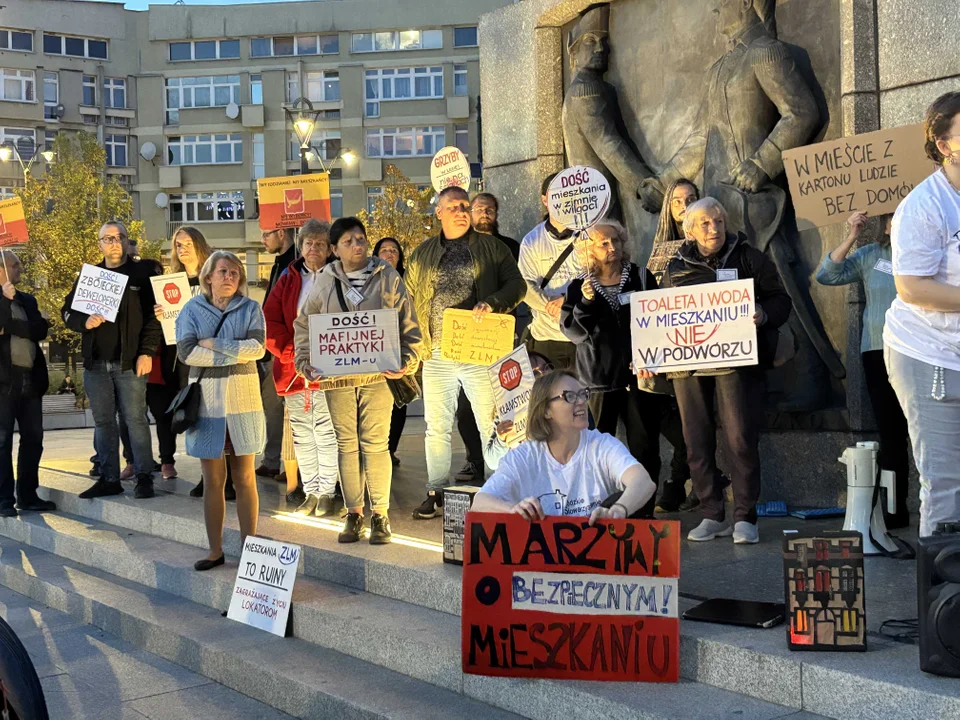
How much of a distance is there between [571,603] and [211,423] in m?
3.08

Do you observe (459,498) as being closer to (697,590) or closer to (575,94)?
(697,590)

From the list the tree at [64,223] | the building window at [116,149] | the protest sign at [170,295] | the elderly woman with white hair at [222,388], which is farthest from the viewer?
the building window at [116,149]

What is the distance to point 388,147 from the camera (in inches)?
2046

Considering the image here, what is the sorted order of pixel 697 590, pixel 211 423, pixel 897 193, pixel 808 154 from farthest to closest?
pixel 211 423 < pixel 808 154 < pixel 897 193 < pixel 697 590

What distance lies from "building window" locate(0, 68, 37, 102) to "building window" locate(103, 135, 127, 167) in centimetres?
361

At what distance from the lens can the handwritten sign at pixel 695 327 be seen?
A: 19.0 ft

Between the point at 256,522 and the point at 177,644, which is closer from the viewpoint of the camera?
the point at 177,644

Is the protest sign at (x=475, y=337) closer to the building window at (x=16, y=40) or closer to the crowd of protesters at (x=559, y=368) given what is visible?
the crowd of protesters at (x=559, y=368)

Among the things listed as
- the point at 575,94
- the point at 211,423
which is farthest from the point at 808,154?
the point at 211,423

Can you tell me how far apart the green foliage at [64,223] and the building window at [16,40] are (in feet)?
59.3

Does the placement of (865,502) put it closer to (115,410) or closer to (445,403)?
(445,403)

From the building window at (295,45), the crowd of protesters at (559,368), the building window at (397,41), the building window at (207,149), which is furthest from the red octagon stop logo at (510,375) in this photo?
the building window at (295,45)

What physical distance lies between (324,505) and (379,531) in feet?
4.16

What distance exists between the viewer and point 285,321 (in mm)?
7750
